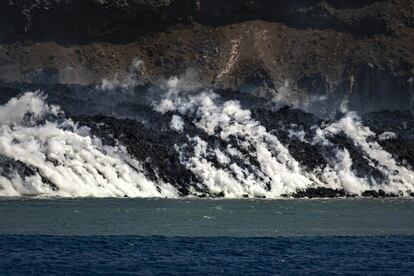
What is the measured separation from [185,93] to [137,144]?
8011cm

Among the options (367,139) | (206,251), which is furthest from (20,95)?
(206,251)

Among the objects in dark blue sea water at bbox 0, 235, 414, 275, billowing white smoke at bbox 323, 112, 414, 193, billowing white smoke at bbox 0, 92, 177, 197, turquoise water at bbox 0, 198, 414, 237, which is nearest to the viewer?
dark blue sea water at bbox 0, 235, 414, 275

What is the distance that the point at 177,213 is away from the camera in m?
82.2

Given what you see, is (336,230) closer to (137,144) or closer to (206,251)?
(206,251)

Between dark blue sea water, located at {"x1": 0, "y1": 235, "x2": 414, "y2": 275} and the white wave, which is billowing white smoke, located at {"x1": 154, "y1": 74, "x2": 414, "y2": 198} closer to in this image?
the white wave

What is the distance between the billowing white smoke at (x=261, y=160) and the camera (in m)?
105

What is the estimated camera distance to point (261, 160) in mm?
108375

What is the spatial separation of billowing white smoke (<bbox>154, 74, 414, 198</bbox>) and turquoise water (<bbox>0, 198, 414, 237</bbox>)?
7.27 m

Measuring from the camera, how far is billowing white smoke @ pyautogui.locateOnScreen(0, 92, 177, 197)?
315 ft

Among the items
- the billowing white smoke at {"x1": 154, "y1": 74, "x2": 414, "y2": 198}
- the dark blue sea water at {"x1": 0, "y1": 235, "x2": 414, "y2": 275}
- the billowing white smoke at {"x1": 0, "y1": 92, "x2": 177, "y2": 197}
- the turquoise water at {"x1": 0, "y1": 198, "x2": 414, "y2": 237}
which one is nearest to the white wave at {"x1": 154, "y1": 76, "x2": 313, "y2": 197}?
the billowing white smoke at {"x1": 154, "y1": 74, "x2": 414, "y2": 198}

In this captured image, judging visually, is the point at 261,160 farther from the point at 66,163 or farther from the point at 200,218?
the point at 200,218

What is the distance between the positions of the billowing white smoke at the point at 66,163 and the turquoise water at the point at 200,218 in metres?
5.31

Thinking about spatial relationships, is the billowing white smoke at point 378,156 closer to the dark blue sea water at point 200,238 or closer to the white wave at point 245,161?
the white wave at point 245,161

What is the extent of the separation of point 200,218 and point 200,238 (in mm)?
12753
